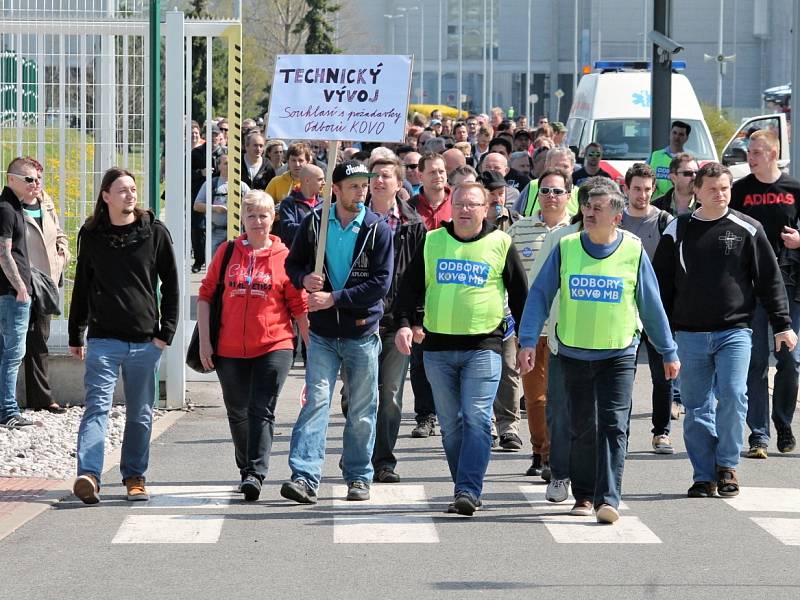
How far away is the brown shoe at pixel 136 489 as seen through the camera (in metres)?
8.90


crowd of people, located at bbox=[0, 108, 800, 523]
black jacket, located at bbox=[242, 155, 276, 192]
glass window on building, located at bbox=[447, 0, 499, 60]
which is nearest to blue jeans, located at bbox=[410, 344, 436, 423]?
crowd of people, located at bbox=[0, 108, 800, 523]

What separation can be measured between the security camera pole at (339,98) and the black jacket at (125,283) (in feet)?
3.12

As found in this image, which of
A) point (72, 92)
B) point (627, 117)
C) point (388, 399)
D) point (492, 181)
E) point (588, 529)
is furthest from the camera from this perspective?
point (627, 117)

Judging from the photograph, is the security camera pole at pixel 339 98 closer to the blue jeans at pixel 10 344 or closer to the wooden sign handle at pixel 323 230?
the wooden sign handle at pixel 323 230

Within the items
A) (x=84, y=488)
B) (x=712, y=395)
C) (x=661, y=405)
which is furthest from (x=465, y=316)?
(x=661, y=405)

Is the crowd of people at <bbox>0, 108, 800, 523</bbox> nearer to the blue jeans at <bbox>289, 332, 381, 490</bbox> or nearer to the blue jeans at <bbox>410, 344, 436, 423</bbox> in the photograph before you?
the blue jeans at <bbox>289, 332, 381, 490</bbox>

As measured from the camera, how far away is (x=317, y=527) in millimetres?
8172

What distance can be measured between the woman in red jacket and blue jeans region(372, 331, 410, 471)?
0.63 m

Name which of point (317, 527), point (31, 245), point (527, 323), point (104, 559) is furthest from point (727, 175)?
point (31, 245)

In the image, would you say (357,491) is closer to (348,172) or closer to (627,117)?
(348,172)

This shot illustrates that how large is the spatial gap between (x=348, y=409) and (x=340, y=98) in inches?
70.6

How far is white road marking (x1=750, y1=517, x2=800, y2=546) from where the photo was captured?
7.94 metres

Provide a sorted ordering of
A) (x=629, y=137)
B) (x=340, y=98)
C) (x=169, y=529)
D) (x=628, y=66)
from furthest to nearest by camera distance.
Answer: (x=628, y=66) < (x=629, y=137) < (x=340, y=98) < (x=169, y=529)

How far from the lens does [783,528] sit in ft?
27.0
